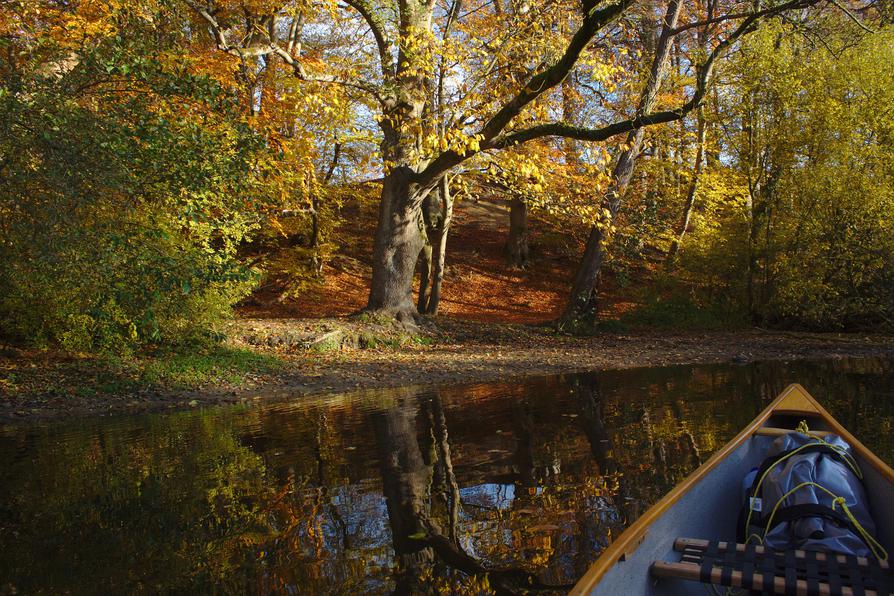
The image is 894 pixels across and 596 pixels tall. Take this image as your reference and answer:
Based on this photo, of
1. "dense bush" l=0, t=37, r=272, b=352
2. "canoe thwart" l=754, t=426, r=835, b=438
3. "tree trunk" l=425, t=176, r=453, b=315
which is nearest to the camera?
"canoe thwart" l=754, t=426, r=835, b=438

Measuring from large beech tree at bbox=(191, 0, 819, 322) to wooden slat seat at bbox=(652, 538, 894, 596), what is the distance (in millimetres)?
8571

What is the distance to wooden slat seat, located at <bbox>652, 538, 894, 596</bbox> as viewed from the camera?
2652 mm

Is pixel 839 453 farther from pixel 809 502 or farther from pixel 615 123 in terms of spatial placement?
pixel 615 123

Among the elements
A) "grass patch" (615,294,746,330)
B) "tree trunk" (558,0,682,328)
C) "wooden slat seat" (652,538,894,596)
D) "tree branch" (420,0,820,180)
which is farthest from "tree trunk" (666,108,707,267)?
"wooden slat seat" (652,538,894,596)

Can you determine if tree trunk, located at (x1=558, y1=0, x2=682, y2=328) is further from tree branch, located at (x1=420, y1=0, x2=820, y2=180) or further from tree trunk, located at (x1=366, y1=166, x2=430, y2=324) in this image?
tree branch, located at (x1=420, y1=0, x2=820, y2=180)

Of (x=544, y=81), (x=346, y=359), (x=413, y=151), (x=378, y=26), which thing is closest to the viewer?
(x=544, y=81)

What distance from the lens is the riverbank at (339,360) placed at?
1056 cm

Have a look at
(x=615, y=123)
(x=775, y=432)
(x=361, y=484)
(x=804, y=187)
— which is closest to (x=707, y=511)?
(x=775, y=432)

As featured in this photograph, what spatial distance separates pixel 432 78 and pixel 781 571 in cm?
1342

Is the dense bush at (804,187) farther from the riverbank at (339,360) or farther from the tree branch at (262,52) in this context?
the tree branch at (262,52)

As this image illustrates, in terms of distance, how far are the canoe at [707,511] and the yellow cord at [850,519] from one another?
0.20 metres

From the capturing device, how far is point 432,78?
14.8m

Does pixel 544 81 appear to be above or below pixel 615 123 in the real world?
above

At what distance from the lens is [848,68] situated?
14.9 m
